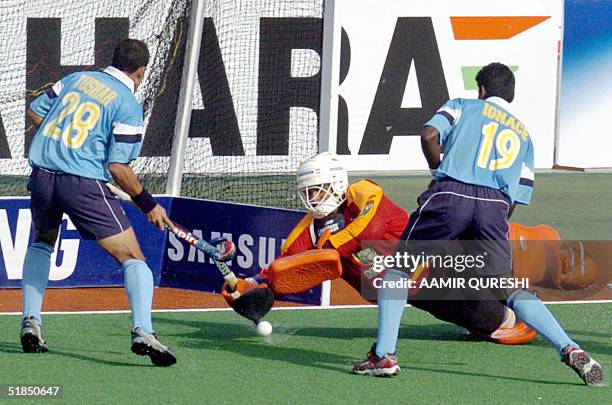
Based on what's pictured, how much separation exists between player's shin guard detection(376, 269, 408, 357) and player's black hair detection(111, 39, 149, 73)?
1782 mm

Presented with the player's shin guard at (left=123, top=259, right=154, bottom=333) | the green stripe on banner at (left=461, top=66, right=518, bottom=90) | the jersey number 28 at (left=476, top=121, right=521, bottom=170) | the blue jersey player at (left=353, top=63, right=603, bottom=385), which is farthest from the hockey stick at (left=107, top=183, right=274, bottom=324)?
the green stripe on banner at (left=461, top=66, right=518, bottom=90)

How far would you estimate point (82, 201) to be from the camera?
7.09 m

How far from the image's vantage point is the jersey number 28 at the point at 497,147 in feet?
22.5

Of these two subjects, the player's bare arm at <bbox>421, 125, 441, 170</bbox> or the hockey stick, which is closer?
the player's bare arm at <bbox>421, 125, 441, 170</bbox>

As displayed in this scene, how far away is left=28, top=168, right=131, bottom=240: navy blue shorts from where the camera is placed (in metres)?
7.09

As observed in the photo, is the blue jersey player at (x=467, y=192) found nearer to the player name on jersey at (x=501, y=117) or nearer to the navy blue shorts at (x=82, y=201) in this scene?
the player name on jersey at (x=501, y=117)

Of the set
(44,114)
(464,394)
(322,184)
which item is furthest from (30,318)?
(464,394)

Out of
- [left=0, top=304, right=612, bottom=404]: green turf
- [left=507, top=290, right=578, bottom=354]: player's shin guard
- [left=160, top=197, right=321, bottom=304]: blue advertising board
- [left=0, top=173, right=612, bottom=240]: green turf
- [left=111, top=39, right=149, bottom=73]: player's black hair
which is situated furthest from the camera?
[left=0, top=173, right=612, bottom=240]: green turf

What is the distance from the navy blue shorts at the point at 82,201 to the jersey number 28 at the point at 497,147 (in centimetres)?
194

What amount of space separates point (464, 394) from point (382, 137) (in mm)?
8864

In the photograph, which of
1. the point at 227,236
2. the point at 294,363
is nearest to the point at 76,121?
the point at 294,363

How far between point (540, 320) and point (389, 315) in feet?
2.45

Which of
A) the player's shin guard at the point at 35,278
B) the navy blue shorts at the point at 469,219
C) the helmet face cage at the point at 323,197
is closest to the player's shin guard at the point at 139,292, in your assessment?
the player's shin guard at the point at 35,278
